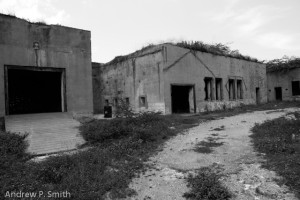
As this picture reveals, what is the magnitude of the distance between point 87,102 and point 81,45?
2.55 metres

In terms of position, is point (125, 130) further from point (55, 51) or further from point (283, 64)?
point (283, 64)

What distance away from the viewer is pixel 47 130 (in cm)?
857

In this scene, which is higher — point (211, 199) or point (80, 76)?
point (80, 76)

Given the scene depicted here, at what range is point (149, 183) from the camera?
16.3 ft

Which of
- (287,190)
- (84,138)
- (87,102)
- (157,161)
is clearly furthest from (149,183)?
(87,102)

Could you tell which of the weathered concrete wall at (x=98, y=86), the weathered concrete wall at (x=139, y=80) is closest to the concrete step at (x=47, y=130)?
the weathered concrete wall at (x=139, y=80)

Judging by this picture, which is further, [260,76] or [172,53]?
[260,76]

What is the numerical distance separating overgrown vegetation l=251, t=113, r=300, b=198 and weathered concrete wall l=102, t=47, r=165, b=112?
626 centimetres

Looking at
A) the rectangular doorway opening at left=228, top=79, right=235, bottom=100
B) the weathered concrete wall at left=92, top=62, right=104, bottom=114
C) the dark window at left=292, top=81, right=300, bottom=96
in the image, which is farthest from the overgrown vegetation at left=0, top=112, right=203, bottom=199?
the dark window at left=292, top=81, right=300, bottom=96

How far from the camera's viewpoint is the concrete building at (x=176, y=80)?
13.9m

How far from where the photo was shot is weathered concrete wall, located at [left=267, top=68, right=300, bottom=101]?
24116 millimetres

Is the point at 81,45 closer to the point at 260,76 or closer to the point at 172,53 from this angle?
the point at 172,53

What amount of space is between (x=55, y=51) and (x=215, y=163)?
305 inches

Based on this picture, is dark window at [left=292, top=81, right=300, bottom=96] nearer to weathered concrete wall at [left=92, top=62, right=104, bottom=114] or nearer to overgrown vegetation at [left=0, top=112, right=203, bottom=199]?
weathered concrete wall at [left=92, top=62, right=104, bottom=114]
